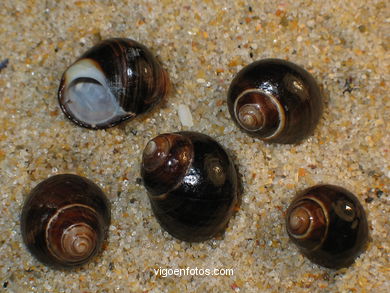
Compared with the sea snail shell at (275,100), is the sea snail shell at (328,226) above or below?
below

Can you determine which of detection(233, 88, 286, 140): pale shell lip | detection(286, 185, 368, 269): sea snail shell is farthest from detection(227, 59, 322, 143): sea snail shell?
detection(286, 185, 368, 269): sea snail shell

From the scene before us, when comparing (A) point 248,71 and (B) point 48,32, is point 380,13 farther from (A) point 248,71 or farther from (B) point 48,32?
(B) point 48,32

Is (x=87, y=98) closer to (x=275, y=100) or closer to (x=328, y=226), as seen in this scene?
(x=275, y=100)

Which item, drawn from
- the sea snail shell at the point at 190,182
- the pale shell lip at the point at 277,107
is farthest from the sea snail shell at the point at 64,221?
the pale shell lip at the point at 277,107

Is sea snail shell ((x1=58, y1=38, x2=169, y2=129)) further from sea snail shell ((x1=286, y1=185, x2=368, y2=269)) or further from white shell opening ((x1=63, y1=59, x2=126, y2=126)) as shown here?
sea snail shell ((x1=286, y1=185, x2=368, y2=269))

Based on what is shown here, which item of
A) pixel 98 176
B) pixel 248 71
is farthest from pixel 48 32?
pixel 248 71

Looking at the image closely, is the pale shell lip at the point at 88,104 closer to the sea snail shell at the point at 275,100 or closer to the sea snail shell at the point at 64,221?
the sea snail shell at the point at 64,221

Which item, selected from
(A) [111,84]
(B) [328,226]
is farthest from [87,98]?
(B) [328,226]
